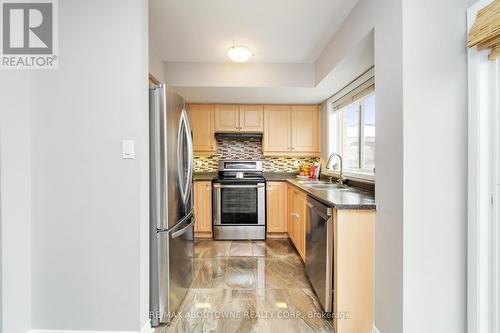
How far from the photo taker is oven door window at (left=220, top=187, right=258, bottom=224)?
3.99 m

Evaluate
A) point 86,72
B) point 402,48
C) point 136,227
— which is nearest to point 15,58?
point 86,72

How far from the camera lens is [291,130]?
14.1 feet

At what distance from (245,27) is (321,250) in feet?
7.01

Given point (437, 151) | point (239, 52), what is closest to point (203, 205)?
point (239, 52)

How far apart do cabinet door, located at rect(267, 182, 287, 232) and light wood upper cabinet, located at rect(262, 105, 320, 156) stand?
0.62 meters

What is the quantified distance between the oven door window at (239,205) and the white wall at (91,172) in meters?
2.31

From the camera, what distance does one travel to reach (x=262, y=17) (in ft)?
7.48

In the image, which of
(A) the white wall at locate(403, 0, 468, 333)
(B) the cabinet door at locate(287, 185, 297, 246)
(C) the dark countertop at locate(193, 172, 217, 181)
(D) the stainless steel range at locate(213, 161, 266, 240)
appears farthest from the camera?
(C) the dark countertop at locate(193, 172, 217, 181)

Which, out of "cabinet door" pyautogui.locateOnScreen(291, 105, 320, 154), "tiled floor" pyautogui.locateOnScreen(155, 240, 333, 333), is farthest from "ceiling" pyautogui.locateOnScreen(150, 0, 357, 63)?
"tiled floor" pyautogui.locateOnScreen(155, 240, 333, 333)

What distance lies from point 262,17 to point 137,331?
2642 mm

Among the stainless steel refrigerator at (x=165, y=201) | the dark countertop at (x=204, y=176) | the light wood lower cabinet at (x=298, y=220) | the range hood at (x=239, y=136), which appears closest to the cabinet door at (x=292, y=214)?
the light wood lower cabinet at (x=298, y=220)

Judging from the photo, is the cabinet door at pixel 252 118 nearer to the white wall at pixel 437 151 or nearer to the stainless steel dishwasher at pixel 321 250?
the stainless steel dishwasher at pixel 321 250

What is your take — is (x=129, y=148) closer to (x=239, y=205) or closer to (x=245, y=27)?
(x=245, y=27)

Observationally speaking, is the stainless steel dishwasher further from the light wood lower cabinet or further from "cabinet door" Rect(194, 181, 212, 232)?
"cabinet door" Rect(194, 181, 212, 232)
